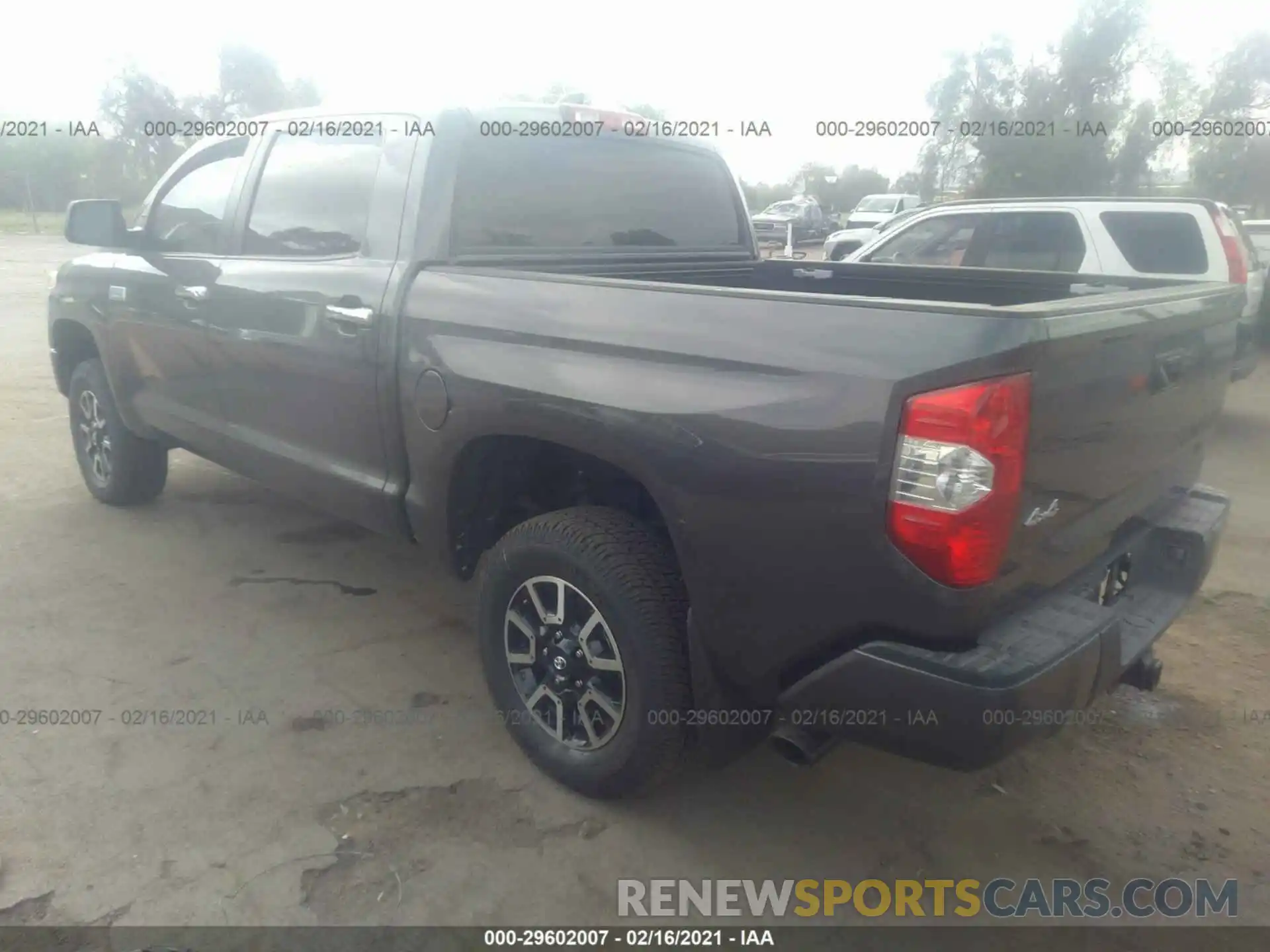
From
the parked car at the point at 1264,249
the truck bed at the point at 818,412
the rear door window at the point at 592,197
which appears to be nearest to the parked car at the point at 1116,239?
the parked car at the point at 1264,249

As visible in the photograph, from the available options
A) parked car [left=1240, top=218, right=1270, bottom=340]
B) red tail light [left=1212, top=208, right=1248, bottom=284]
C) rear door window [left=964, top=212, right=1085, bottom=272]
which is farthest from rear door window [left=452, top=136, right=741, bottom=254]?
parked car [left=1240, top=218, right=1270, bottom=340]

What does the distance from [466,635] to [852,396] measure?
230cm

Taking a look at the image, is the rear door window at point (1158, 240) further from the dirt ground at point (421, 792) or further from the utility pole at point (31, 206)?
the utility pole at point (31, 206)

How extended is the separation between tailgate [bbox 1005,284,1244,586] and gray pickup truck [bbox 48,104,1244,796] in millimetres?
12

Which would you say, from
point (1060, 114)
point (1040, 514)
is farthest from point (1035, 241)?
point (1060, 114)

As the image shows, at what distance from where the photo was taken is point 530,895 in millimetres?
2438

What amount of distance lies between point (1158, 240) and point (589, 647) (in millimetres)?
6006

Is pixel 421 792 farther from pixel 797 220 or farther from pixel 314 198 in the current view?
pixel 797 220

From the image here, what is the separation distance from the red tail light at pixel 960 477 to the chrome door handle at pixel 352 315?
1819 mm

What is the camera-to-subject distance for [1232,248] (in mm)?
6570

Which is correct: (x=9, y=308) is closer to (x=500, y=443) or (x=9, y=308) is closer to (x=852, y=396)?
(x=500, y=443)

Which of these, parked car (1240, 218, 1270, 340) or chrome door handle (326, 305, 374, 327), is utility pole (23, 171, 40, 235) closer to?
parked car (1240, 218, 1270, 340)

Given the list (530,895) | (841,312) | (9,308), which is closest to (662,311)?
(841,312)

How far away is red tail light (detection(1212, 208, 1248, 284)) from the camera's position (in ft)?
21.2
